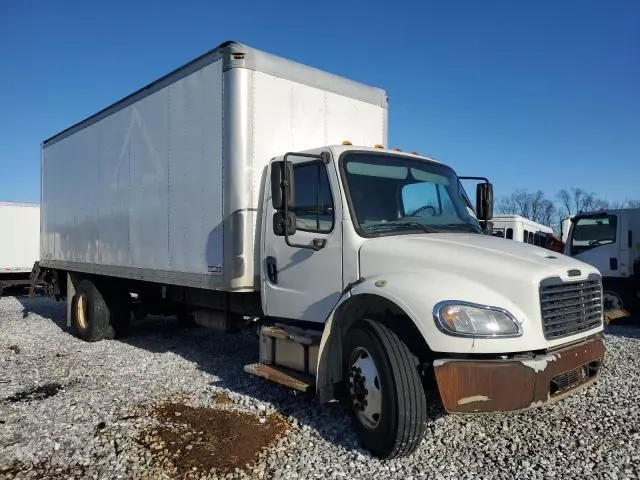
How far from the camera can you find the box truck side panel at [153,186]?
19.1 ft

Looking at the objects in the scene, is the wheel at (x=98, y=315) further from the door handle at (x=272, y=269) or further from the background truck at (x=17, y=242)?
the background truck at (x=17, y=242)

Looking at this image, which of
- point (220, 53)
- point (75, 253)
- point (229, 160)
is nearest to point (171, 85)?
point (220, 53)

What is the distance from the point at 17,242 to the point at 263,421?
16585 millimetres

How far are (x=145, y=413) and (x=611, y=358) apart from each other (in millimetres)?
6273

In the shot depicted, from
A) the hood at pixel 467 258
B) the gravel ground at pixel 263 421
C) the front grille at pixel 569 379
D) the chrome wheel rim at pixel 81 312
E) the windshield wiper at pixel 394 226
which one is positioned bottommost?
the gravel ground at pixel 263 421

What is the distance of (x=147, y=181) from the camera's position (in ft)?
23.1

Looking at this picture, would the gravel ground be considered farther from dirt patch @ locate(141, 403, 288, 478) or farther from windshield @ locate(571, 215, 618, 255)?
windshield @ locate(571, 215, 618, 255)

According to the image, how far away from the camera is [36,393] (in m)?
5.92

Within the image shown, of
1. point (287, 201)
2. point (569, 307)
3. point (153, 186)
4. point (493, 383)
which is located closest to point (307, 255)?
point (287, 201)

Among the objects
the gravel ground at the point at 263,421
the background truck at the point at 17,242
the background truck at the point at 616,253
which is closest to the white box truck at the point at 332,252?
the gravel ground at the point at 263,421

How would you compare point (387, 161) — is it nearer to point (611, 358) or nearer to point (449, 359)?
point (449, 359)

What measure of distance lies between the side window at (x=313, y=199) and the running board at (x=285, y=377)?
1357 millimetres

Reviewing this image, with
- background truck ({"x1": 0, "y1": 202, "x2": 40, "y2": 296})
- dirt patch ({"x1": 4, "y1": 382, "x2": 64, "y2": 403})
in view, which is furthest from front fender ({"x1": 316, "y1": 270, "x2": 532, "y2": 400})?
background truck ({"x1": 0, "y1": 202, "x2": 40, "y2": 296})

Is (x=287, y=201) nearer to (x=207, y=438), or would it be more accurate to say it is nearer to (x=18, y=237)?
(x=207, y=438)
